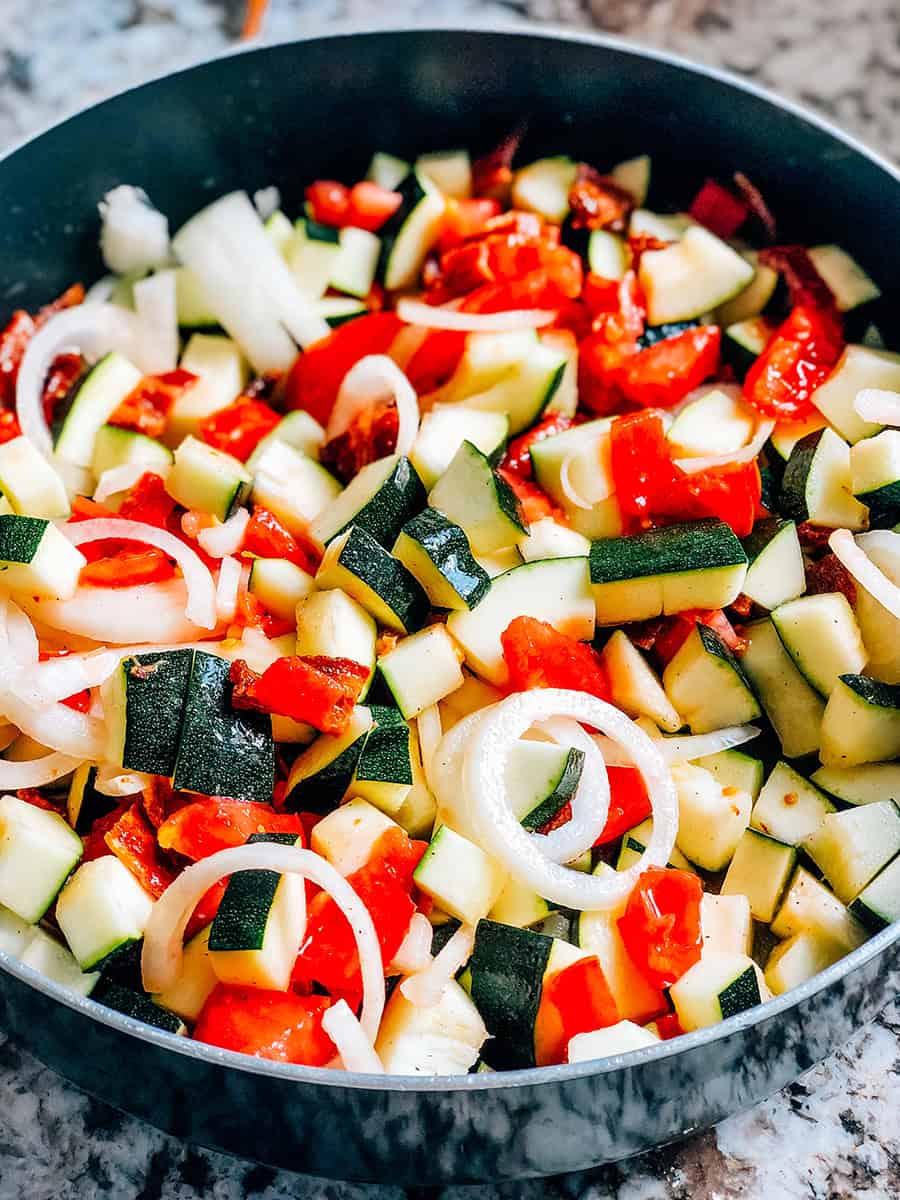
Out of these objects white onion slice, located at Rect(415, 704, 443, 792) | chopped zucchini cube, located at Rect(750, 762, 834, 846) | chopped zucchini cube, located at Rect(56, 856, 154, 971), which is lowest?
chopped zucchini cube, located at Rect(750, 762, 834, 846)

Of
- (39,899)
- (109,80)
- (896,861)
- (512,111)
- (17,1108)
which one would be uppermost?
(109,80)

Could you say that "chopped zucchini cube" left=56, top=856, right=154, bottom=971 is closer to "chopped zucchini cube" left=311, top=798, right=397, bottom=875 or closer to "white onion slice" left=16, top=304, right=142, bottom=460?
"chopped zucchini cube" left=311, top=798, right=397, bottom=875

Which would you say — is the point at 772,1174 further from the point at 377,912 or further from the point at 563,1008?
the point at 377,912

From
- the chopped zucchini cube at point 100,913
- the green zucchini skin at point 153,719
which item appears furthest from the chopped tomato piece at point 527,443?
the chopped zucchini cube at point 100,913

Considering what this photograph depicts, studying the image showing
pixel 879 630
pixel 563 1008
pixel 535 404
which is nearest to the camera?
pixel 563 1008

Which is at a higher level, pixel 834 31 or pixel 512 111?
pixel 512 111

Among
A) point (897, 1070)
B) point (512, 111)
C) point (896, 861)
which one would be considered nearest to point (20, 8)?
point (512, 111)

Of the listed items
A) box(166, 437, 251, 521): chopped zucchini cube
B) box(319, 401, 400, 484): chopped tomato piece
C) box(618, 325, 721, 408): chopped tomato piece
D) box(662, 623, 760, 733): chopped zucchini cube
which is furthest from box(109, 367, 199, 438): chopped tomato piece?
box(662, 623, 760, 733): chopped zucchini cube
